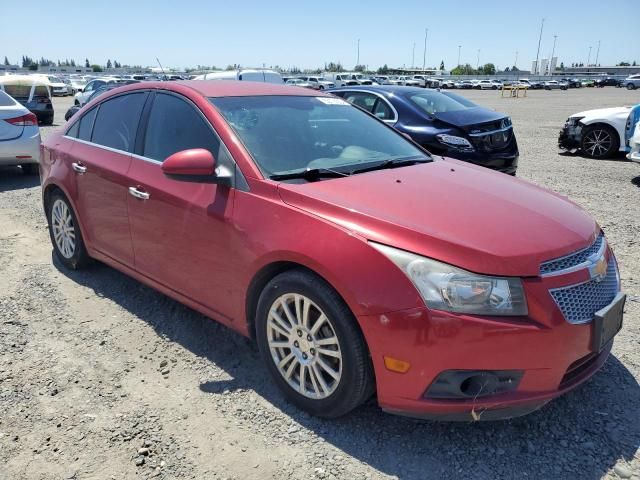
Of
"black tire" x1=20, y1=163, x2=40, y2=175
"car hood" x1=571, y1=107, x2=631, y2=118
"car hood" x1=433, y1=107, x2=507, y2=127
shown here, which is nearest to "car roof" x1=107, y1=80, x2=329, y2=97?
"car hood" x1=433, y1=107, x2=507, y2=127

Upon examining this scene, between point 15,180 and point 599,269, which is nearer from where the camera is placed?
point 599,269

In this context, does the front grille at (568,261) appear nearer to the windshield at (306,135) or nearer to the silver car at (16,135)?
the windshield at (306,135)

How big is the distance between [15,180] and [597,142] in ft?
36.2

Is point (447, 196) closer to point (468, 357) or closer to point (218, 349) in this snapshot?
point (468, 357)

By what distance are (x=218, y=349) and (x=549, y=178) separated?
7.22m

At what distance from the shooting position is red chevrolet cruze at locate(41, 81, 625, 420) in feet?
7.50

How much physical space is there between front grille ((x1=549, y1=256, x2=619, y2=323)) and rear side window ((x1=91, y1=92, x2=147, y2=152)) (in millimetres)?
2961

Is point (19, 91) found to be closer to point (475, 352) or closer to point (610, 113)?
point (610, 113)

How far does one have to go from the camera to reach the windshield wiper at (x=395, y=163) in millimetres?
3247

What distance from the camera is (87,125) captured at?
4.50 m

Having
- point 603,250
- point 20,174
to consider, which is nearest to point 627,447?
point 603,250

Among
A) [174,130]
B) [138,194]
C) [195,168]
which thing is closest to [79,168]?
[138,194]

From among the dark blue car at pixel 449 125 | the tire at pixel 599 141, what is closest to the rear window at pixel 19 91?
the dark blue car at pixel 449 125

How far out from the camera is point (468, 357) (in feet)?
7.43
